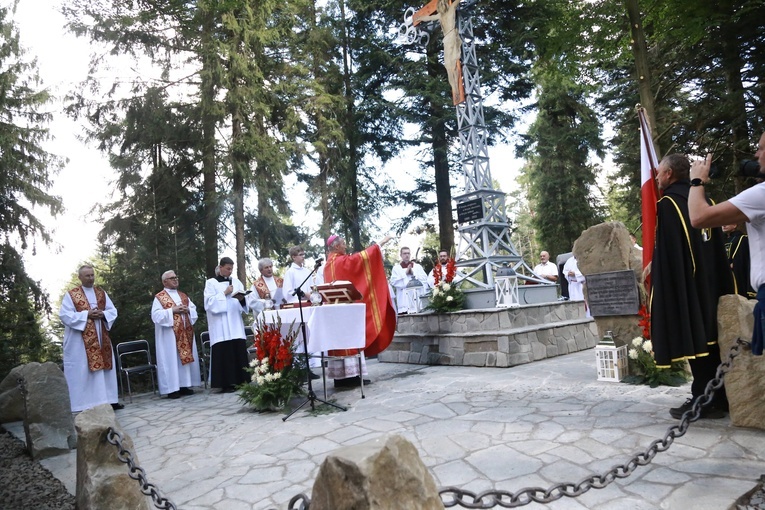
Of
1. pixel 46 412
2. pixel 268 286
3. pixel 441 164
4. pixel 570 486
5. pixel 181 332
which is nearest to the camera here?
pixel 570 486

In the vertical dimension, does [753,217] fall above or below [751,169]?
below

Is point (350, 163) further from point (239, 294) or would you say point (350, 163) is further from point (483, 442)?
point (483, 442)

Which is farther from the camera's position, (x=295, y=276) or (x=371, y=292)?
(x=295, y=276)

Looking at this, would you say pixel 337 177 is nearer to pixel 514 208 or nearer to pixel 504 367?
pixel 504 367

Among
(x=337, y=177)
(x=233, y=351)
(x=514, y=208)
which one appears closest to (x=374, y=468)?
(x=233, y=351)

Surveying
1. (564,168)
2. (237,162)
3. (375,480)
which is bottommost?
(375,480)

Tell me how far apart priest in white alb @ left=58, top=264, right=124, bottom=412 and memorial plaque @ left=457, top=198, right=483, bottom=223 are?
6.76m

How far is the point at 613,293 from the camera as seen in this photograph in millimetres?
6207

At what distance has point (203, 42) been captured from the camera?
13.8 meters

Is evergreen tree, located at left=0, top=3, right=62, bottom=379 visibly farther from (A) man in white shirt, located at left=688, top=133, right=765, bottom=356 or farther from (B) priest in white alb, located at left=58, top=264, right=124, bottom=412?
(A) man in white shirt, located at left=688, top=133, right=765, bottom=356

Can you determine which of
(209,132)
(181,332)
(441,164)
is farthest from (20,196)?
(441,164)

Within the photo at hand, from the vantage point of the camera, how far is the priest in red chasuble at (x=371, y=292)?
743 cm

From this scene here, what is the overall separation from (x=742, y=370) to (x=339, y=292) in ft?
13.9

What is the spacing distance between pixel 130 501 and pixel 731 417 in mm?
4255
